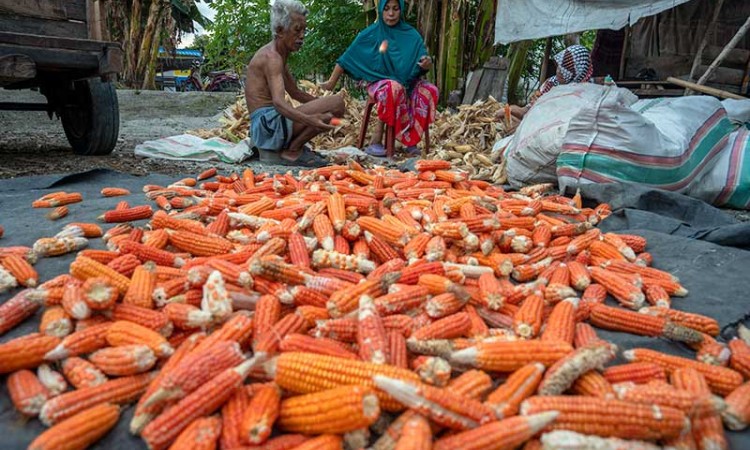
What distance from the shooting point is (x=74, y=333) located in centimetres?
174

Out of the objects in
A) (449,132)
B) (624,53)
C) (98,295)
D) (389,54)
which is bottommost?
(98,295)

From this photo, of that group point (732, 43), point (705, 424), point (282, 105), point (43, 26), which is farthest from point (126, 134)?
point (732, 43)

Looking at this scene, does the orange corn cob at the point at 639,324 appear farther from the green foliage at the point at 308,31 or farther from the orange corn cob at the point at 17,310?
the green foliage at the point at 308,31

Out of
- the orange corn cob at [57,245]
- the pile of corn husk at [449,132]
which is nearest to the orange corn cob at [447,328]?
the orange corn cob at [57,245]

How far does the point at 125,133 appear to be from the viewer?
A: 9164 millimetres

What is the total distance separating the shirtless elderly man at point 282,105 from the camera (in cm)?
613

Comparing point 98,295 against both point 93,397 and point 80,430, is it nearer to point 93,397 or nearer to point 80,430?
point 93,397

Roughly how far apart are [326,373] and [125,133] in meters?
9.32

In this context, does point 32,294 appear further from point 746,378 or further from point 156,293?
point 746,378

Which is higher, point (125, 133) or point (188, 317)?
point (125, 133)

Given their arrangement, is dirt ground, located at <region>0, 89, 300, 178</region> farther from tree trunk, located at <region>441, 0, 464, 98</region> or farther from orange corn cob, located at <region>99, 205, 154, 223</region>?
tree trunk, located at <region>441, 0, 464, 98</region>

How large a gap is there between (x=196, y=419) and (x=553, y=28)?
32.3ft

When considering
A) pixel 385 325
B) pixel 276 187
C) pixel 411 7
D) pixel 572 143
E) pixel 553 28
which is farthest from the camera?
pixel 411 7

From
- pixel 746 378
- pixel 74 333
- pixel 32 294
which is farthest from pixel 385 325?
pixel 32 294
